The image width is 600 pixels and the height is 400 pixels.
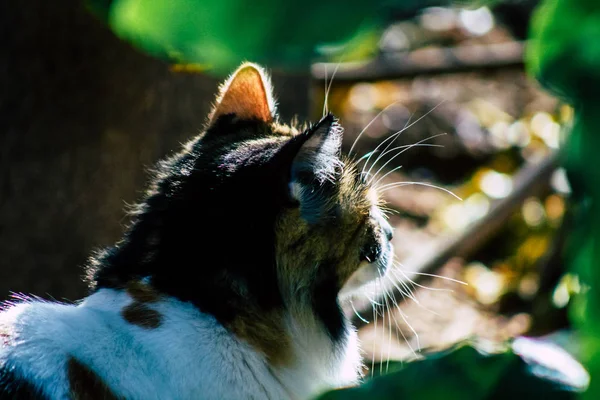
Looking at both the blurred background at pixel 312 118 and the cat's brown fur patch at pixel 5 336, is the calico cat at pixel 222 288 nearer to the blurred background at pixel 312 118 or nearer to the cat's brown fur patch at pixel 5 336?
the cat's brown fur patch at pixel 5 336

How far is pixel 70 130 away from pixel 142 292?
98cm

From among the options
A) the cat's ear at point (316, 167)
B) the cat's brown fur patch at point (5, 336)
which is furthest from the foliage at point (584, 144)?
the cat's brown fur patch at point (5, 336)

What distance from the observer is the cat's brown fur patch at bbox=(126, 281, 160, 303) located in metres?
1.26

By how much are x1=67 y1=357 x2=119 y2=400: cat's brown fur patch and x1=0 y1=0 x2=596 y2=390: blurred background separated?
44 centimetres

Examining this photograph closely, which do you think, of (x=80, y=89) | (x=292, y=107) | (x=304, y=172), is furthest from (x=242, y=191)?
(x=292, y=107)

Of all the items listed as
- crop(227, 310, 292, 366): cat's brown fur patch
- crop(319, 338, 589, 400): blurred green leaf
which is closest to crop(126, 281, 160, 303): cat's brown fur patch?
crop(227, 310, 292, 366): cat's brown fur patch

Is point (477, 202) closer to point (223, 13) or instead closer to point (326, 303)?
point (326, 303)

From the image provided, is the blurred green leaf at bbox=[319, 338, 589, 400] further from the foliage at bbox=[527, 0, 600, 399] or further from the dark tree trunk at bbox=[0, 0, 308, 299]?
the dark tree trunk at bbox=[0, 0, 308, 299]

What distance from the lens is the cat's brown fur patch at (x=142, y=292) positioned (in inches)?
49.7

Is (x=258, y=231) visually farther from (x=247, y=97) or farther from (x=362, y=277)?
(x=247, y=97)

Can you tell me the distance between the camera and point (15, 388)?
1.10 meters

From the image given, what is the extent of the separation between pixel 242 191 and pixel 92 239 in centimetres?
115

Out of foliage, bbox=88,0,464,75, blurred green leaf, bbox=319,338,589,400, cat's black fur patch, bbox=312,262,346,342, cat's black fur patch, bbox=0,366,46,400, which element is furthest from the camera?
cat's black fur patch, bbox=312,262,346,342

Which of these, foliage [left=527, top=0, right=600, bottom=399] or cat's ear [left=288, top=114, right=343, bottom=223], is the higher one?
foliage [left=527, top=0, right=600, bottom=399]
